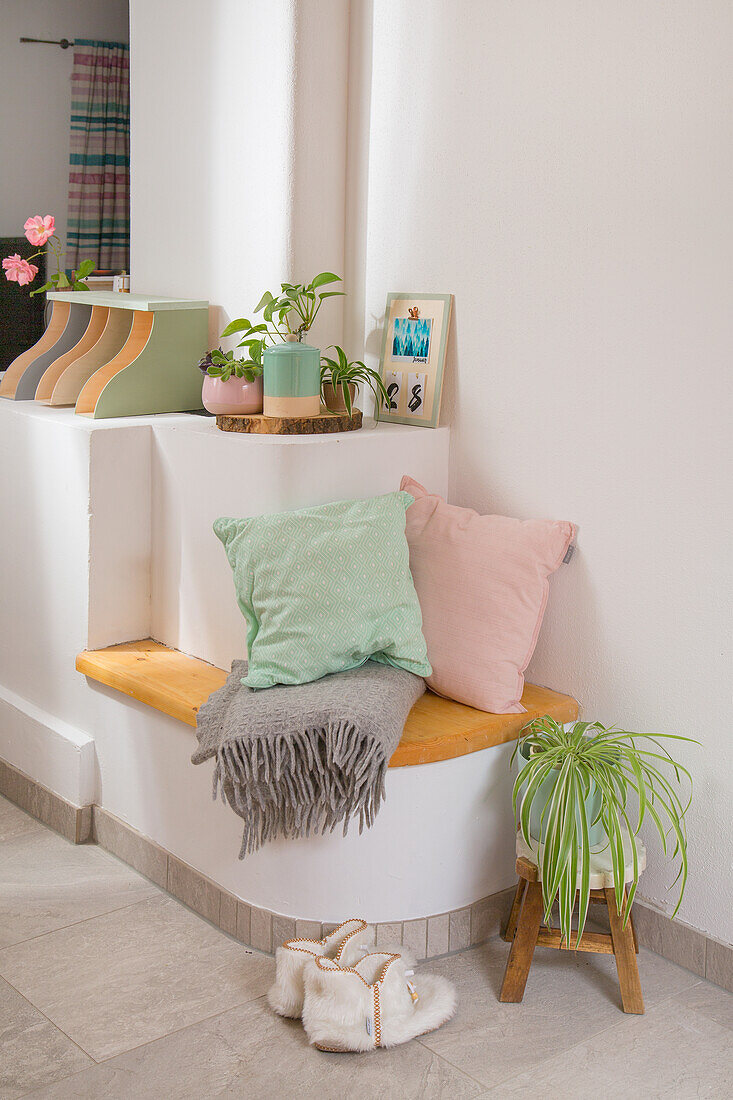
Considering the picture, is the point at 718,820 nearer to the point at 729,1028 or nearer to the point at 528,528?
the point at 729,1028

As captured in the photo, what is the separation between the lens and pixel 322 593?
2.01 m

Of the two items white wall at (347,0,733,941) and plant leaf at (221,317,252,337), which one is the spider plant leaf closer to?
white wall at (347,0,733,941)

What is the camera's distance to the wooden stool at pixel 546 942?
192cm

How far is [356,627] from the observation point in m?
2.02

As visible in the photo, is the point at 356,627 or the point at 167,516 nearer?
the point at 356,627

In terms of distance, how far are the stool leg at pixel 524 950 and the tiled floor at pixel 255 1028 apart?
0.09 feet

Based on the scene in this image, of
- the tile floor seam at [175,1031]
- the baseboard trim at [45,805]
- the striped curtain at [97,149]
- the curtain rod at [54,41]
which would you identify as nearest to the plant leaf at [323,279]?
the baseboard trim at [45,805]

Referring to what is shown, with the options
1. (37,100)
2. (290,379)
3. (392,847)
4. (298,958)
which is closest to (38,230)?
(290,379)

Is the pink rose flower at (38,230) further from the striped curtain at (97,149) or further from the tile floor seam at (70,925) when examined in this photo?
the striped curtain at (97,149)

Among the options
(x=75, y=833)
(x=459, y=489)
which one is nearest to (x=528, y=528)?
(x=459, y=489)

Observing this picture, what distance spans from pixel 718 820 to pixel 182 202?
192 cm

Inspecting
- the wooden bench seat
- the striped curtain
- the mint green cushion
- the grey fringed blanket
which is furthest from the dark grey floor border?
the striped curtain

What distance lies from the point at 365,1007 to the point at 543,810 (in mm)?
447

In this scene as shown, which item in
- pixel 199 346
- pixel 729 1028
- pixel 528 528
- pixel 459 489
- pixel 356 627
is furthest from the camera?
pixel 199 346
